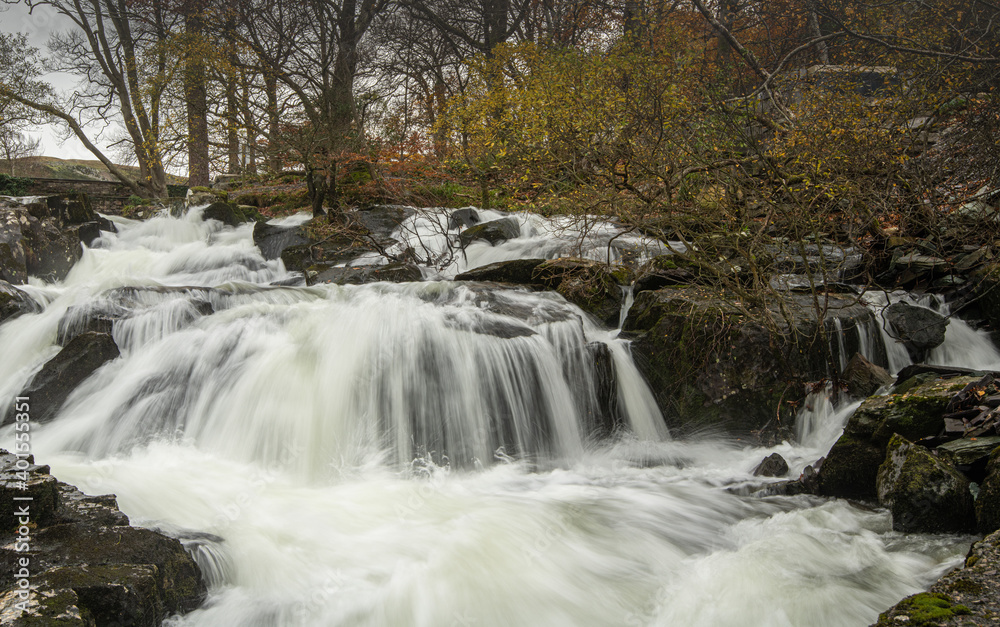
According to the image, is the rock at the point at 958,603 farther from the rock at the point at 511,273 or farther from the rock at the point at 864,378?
the rock at the point at 511,273

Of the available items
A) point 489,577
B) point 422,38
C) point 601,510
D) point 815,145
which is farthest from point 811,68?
point 489,577

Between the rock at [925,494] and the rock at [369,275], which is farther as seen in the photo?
the rock at [369,275]

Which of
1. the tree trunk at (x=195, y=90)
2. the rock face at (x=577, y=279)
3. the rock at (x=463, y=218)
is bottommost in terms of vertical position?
the rock face at (x=577, y=279)

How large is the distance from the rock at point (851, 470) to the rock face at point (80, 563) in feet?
14.8

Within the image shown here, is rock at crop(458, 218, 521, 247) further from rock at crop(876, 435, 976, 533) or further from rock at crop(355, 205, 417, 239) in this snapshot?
rock at crop(876, 435, 976, 533)

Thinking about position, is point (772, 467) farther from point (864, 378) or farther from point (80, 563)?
point (80, 563)

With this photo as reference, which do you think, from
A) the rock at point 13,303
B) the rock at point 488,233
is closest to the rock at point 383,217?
the rock at point 488,233

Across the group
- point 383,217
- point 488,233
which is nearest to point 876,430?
point 488,233

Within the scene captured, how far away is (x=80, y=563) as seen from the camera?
114 inches

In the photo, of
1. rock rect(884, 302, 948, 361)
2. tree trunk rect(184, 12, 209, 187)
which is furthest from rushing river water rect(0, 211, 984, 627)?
tree trunk rect(184, 12, 209, 187)

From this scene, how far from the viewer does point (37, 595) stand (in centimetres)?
254

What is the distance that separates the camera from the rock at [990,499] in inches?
138

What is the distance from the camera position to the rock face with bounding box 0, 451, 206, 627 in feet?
8.36

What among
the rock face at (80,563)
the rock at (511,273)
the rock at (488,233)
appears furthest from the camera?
the rock at (488,233)
